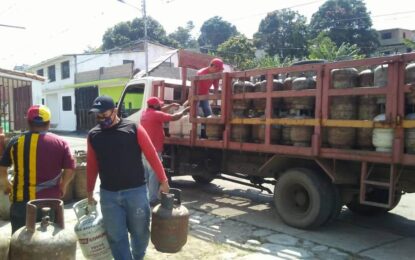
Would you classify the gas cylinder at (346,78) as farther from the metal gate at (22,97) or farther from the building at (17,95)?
the metal gate at (22,97)

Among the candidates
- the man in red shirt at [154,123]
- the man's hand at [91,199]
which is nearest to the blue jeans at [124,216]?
the man's hand at [91,199]

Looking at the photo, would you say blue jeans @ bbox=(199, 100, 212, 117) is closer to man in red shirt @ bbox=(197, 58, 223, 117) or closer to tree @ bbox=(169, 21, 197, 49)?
man in red shirt @ bbox=(197, 58, 223, 117)

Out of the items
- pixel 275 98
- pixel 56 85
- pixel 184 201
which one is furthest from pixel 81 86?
pixel 275 98

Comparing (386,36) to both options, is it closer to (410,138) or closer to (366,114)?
(366,114)

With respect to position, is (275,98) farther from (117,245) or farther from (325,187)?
(117,245)

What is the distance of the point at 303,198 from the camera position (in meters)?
5.99

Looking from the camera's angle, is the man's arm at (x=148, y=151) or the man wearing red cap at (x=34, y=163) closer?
the man wearing red cap at (x=34, y=163)

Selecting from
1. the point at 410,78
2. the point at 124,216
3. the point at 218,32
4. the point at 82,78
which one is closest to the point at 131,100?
the point at 124,216

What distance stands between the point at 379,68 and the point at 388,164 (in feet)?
3.55

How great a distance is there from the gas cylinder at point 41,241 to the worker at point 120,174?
20.8 inches

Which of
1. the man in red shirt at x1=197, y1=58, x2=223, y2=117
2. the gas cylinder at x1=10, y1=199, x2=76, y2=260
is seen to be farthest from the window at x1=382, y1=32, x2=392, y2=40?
the gas cylinder at x1=10, y1=199, x2=76, y2=260

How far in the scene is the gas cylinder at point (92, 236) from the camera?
12.0ft

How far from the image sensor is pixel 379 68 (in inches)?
196

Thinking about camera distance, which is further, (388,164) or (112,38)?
(112,38)
